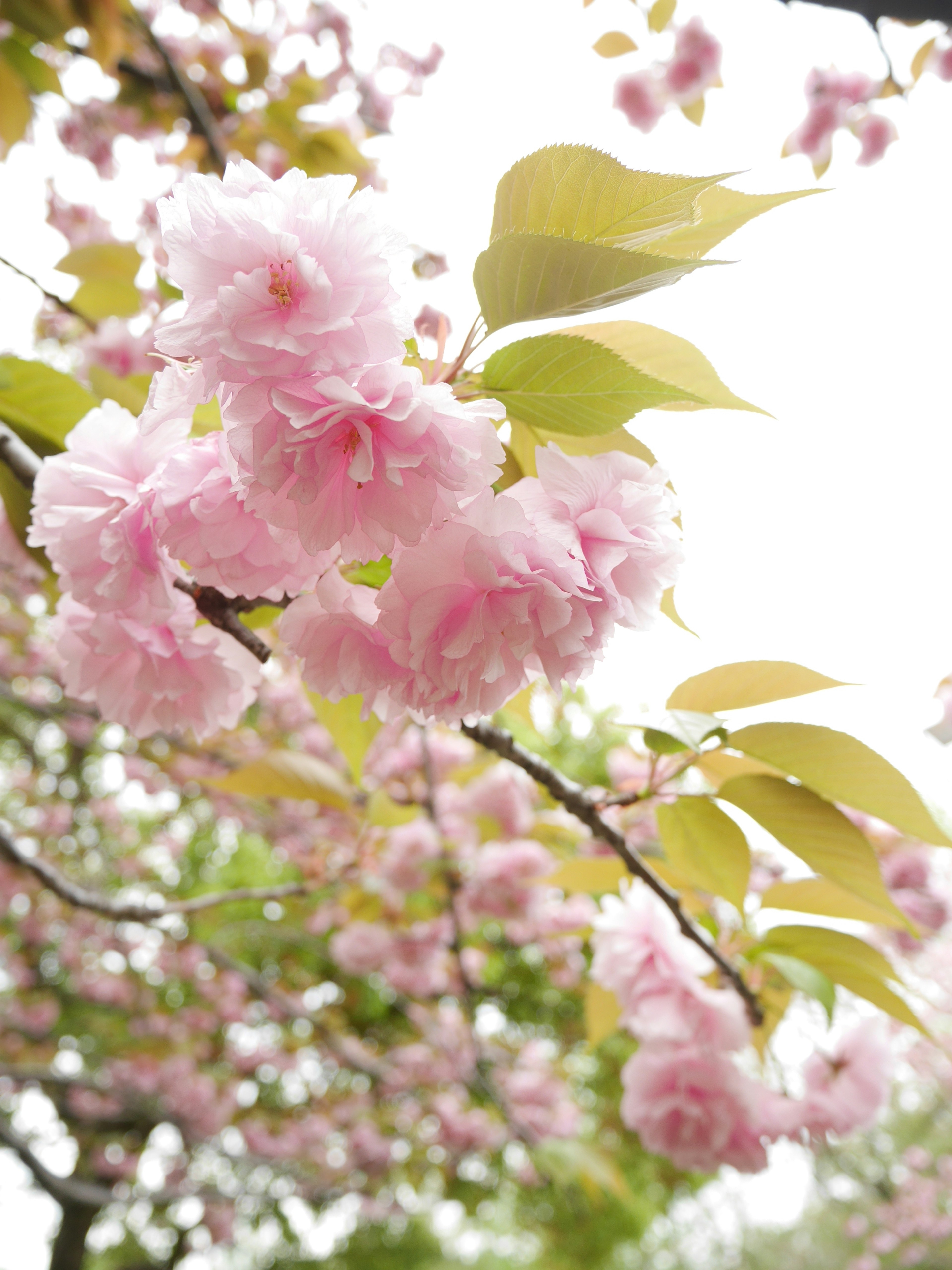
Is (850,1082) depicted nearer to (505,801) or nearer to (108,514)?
(108,514)

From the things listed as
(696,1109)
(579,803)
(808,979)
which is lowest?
(696,1109)

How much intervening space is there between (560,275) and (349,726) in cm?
51

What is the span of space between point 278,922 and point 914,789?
515 cm

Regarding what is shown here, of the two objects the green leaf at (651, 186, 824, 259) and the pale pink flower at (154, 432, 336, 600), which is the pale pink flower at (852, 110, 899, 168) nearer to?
the green leaf at (651, 186, 824, 259)

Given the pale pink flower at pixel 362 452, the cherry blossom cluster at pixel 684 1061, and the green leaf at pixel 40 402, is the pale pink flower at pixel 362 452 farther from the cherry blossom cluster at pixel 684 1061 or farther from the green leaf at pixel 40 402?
the cherry blossom cluster at pixel 684 1061

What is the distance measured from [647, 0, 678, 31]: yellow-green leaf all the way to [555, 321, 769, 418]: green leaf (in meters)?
1.63

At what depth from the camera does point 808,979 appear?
82 centimetres

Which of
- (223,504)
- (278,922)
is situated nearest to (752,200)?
(223,504)

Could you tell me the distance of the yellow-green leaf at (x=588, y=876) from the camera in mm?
950

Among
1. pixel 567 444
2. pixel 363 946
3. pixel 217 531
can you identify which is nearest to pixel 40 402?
pixel 217 531

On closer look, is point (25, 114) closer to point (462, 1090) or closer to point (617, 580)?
point (617, 580)

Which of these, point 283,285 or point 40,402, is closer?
point 283,285

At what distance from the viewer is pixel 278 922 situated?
5066 mm

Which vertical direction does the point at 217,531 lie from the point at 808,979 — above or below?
above
